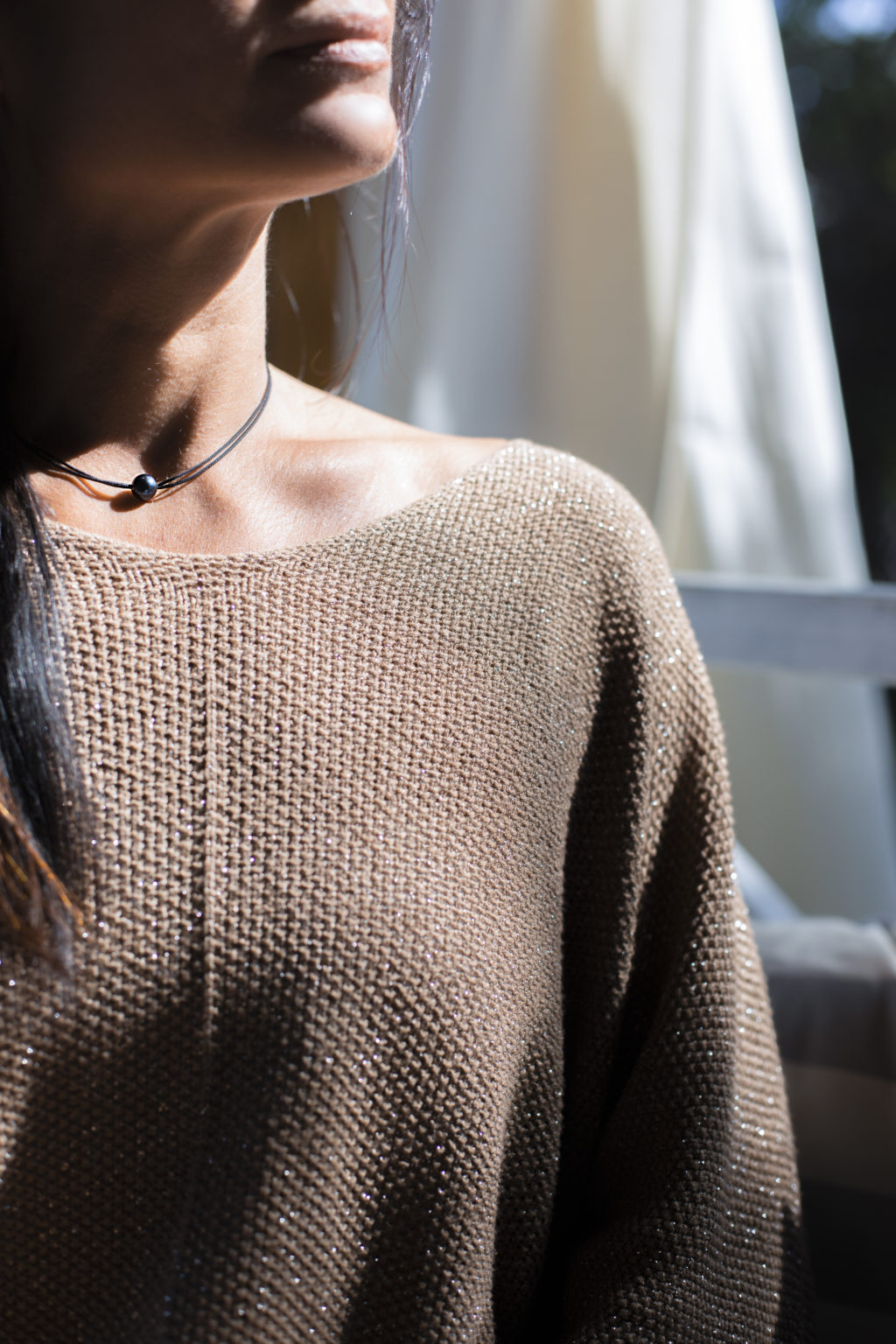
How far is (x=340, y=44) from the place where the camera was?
20.4 inches

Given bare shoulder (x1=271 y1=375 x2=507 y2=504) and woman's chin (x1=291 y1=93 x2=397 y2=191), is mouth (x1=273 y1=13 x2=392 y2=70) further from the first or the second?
bare shoulder (x1=271 y1=375 x2=507 y2=504)

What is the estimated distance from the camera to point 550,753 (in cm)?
66

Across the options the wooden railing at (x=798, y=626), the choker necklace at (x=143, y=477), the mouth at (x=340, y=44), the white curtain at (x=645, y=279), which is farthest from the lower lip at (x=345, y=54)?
the white curtain at (x=645, y=279)

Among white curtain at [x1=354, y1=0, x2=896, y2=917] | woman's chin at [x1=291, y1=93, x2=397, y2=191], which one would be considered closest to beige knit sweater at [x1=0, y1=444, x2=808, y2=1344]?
woman's chin at [x1=291, y1=93, x2=397, y2=191]

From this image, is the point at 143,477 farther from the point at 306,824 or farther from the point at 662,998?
the point at 662,998

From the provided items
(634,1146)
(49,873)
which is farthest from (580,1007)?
(49,873)

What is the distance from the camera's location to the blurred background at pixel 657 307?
1.27 m

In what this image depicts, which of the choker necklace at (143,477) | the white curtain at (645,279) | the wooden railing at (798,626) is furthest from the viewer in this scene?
the white curtain at (645,279)

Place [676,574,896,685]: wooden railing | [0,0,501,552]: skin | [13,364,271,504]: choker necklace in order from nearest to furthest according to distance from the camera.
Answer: [0,0,501,552]: skin
[13,364,271,504]: choker necklace
[676,574,896,685]: wooden railing

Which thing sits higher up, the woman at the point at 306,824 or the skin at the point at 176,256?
the skin at the point at 176,256

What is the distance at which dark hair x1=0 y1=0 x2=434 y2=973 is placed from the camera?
530 mm

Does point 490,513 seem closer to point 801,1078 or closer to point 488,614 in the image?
point 488,614

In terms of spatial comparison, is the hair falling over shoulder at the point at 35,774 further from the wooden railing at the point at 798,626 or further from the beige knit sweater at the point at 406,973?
the wooden railing at the point at 798,626

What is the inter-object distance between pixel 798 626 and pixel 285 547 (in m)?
0.59
